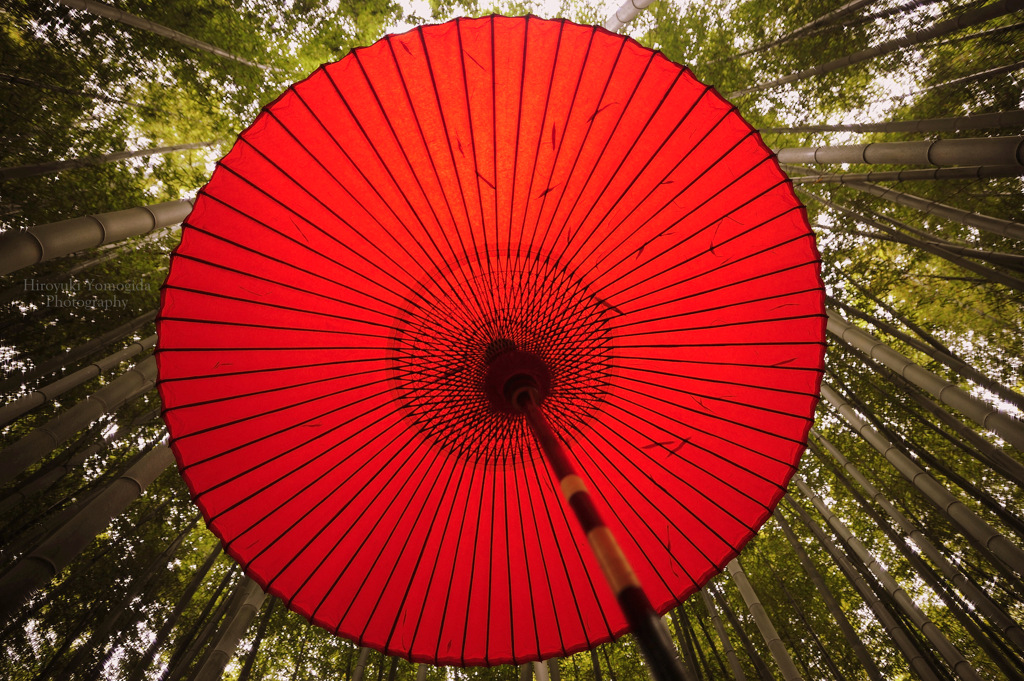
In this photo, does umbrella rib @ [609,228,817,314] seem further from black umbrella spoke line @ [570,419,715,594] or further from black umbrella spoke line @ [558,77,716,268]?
black umbrella spoke line @ [570,419,715,594]

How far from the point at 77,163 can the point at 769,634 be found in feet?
18.7

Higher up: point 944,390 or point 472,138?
point 944,390

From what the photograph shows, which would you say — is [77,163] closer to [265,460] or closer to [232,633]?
[232,633]

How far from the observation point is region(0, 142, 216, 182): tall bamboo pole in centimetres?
354

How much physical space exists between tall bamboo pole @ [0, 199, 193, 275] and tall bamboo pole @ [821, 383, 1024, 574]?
4.43 meters

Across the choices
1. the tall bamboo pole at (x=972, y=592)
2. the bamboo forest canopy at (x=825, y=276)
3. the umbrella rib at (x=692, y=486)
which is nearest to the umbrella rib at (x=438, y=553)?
the umbrella rib at (x=692, y=486)

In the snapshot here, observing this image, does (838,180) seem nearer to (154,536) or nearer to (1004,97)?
(1004,97)

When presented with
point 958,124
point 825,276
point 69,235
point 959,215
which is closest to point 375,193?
point 69,235

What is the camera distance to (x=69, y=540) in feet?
5.97

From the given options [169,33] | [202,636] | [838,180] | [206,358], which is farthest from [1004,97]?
[202,636]

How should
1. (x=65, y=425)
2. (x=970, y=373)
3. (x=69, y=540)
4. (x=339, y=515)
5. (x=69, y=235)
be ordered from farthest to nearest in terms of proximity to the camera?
(x=970, y=373) → (x=65, y=425) → (x=69, y=235) → (x=69, y=540) → (x=339, y=515)

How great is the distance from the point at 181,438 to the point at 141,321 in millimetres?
3514

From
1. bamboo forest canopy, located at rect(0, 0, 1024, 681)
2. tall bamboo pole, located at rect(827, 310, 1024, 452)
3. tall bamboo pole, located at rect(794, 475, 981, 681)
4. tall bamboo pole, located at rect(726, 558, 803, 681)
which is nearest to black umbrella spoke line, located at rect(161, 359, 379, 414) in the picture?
bamboo forest canopy, located at rect(0, 0, 1024, 681)

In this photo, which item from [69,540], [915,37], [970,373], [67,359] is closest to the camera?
[69,540]
